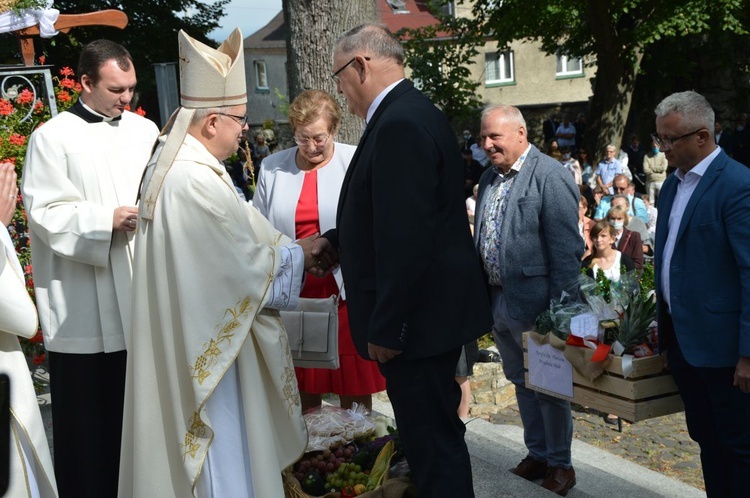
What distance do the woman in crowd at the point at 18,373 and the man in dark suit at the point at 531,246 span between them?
233 cm

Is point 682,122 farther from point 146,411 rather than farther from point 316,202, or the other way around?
point 146,411

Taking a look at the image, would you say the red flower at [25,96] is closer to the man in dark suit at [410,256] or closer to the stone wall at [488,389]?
the man in dark suit at [410,256]

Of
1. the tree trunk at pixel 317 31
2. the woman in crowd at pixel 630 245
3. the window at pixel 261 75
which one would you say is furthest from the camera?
the window at pixel 261 75

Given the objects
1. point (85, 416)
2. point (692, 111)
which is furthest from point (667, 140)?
point (85, 416)

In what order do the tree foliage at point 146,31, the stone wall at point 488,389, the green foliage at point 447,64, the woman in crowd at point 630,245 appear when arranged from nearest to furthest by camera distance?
the stone wall at point 488,389
the woman in crowd at point 630,245
the green foliage at point 447,64
the tree foliage at point 146,31

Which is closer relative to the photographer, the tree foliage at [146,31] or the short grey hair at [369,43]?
the short grey hair at [369,43]

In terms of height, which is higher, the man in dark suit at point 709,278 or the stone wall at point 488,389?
the man in dark suit at point 709,278

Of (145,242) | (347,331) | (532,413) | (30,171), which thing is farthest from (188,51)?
(532,413)

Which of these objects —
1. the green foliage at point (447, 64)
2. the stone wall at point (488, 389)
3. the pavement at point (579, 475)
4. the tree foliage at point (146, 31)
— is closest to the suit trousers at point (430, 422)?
the pavement at point (579, 475)

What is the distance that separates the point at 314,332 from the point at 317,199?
2.75 feet

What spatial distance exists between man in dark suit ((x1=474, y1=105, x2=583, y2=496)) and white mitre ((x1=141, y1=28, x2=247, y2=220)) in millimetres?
1524

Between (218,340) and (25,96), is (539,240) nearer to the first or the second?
(218,340)

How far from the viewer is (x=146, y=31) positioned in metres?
25.0

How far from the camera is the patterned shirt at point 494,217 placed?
4383mm
